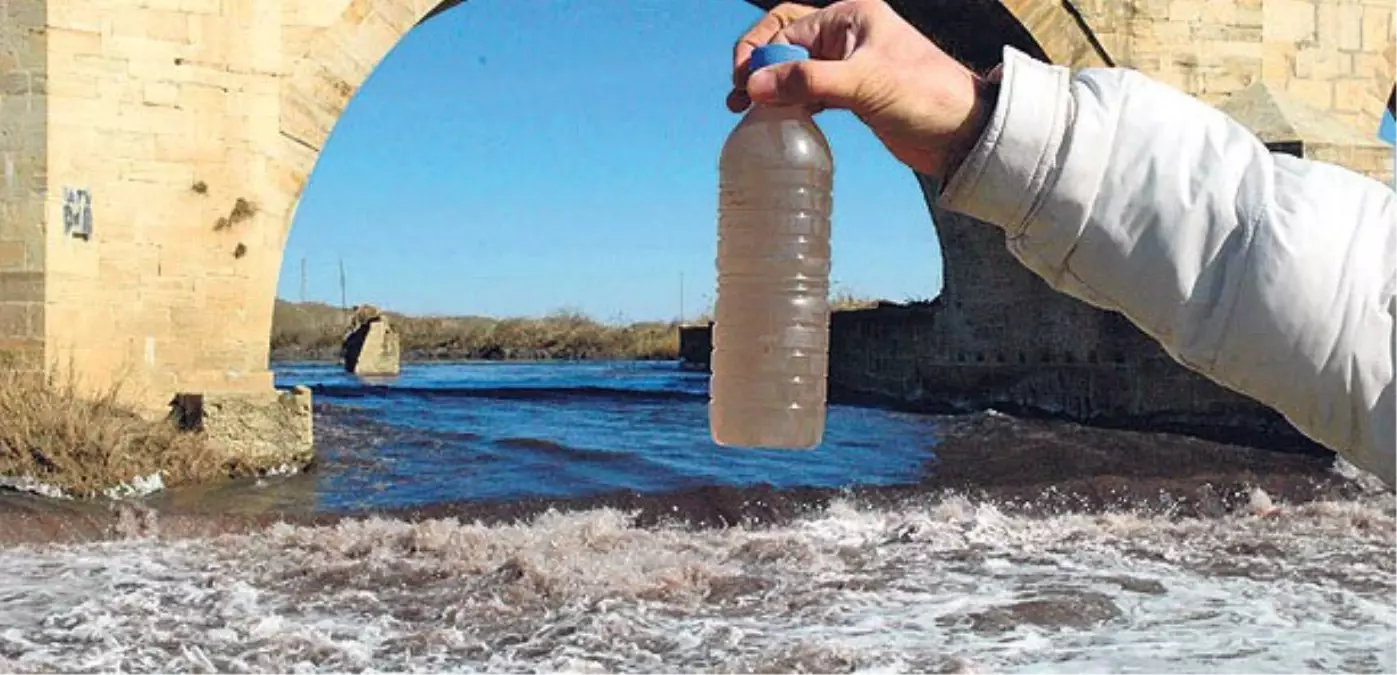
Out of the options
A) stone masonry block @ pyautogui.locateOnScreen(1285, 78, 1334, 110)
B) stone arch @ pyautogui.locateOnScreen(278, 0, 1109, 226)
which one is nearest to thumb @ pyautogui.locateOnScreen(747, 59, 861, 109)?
stone arch @ pyautogui.locateOnScreen(278, 0, 1109, 226)

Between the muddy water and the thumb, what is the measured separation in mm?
2885

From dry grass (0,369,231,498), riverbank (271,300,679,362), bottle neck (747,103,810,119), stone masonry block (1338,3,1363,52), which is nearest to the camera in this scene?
bottle neck (747,103,810,119)

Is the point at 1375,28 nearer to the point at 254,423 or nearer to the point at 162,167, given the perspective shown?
the point at 254,423

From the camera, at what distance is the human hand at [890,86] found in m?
1.39

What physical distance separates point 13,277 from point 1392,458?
7.92 metres

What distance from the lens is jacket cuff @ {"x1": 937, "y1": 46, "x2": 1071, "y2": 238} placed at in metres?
1.27

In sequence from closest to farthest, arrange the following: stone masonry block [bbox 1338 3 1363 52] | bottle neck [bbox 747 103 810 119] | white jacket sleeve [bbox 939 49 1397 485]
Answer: white jacket sleeve [bbox 939 49 1397 485] < bottle neck [bbox 747 103 810 119] < stone masonry block [bbox 1338 3 1363 52]

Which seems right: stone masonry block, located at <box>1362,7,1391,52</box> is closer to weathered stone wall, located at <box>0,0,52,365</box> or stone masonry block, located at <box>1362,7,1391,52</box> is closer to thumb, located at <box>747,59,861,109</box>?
weathered stone wall, located at <box>0,0,52,365</box>

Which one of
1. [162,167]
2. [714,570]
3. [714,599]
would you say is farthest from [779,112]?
[162,167]

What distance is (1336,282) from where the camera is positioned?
1.22m

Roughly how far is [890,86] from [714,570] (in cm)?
455

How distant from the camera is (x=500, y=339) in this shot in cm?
4281

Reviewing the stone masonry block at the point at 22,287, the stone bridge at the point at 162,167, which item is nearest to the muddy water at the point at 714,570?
the stone bridge at the point at 162,167

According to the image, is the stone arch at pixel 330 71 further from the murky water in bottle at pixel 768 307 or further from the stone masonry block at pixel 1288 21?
the stone masonry block at pixel 1288 21
